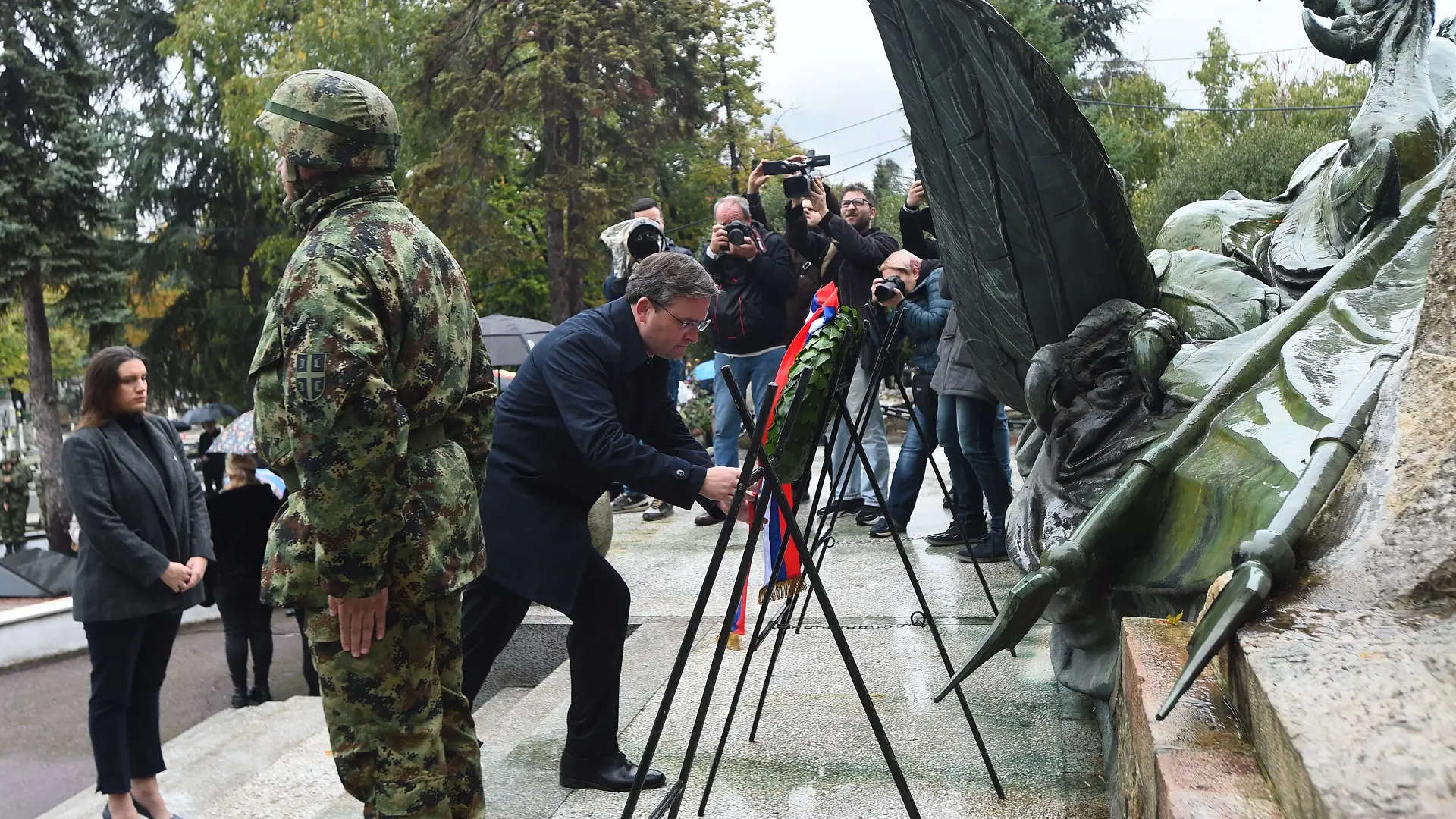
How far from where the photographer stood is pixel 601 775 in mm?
3471

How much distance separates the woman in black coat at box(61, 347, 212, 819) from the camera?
3.92 m

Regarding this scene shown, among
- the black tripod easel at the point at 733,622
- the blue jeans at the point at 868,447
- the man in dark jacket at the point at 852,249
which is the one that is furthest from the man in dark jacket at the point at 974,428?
the black tripod easel at the point at 733,622

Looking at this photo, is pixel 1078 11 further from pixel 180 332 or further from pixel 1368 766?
pixel 1368 766

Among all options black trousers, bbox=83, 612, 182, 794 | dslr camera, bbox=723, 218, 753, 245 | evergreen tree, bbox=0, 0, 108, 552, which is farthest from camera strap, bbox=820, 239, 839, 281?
evergreen tree, bbox=0, 0, 108, 552

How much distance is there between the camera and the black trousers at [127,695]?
3891 millimetres

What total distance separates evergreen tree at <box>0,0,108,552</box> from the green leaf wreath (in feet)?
46.3

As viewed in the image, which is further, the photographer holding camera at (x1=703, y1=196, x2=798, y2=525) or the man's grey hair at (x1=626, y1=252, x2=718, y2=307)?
the photographer holding camera at (x1=703, y1=196, x2=798, y2=525)

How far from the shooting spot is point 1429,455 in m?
1.79

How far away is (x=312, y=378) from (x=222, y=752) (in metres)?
3.66

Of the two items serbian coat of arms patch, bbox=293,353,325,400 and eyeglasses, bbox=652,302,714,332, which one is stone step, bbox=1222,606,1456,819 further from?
eyeglasses, bbox=652,302,714,332

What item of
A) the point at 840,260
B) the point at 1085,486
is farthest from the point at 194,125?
the point at 1085,486

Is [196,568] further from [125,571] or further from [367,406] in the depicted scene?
[367,406]

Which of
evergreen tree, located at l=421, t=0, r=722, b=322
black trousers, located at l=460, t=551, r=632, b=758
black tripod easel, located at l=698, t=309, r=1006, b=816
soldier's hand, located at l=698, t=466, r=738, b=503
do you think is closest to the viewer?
soldier's hand, located at l=698, t=466, r=738, b=503

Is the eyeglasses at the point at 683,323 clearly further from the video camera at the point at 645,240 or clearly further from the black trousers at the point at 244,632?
the black trousers at the point at 244,632
